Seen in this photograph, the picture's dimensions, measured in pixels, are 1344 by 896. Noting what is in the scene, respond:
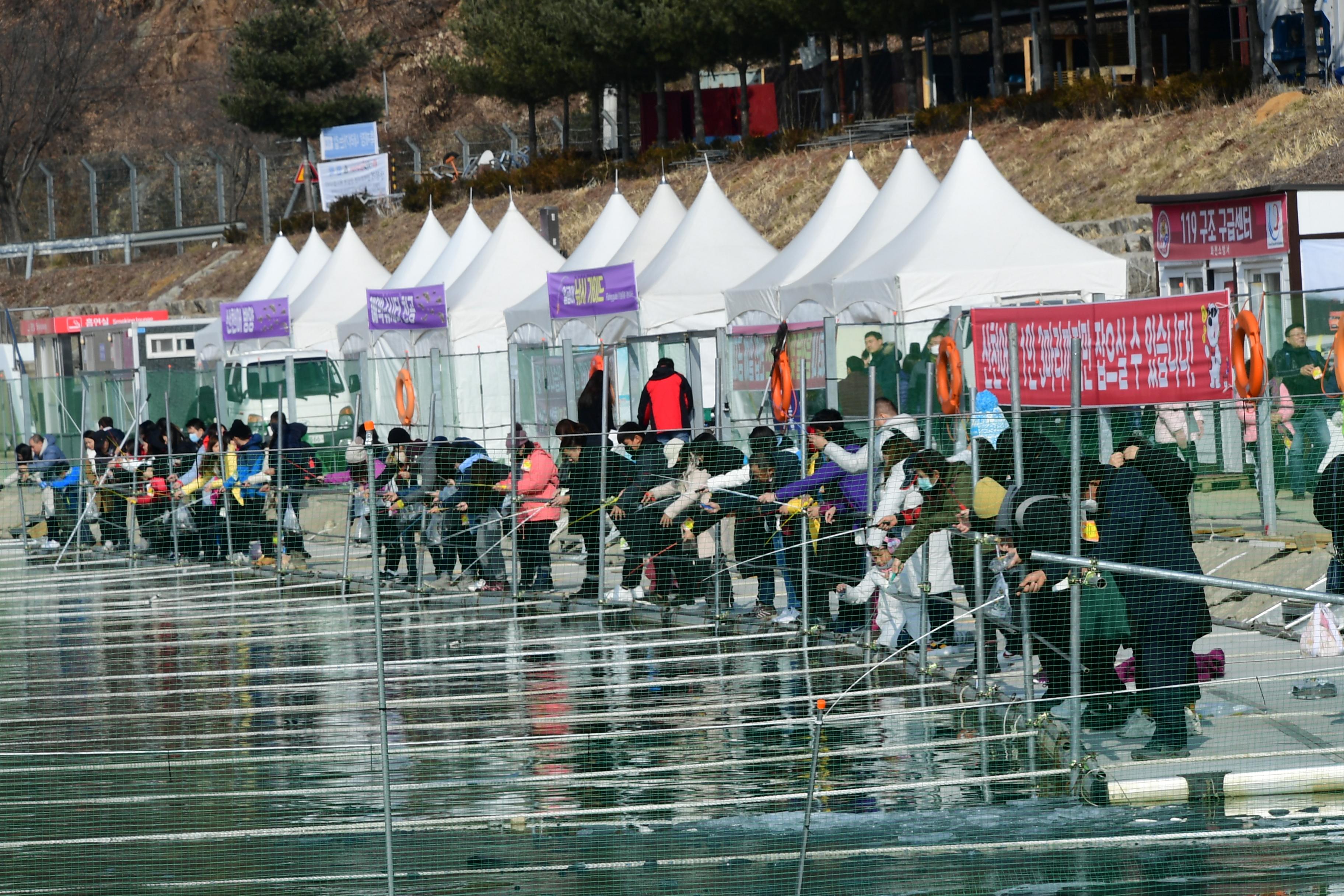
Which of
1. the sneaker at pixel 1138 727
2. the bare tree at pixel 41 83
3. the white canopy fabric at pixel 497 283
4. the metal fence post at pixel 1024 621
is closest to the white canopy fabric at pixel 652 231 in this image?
the white canopy fabric at pixel 497 283

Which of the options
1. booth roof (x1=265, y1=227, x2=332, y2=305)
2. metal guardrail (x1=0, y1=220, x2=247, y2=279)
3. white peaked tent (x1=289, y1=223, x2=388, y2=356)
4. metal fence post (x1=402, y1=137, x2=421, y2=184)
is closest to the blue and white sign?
metal fence post (x1=402, y1=137, x2=421, y2=184)

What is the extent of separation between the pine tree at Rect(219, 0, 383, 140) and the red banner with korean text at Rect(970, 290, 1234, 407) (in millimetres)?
51159

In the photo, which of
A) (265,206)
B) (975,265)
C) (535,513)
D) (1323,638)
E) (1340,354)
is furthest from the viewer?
(265,206)

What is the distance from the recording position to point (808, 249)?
938 inches

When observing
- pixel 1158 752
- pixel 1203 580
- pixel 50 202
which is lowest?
pixel 1158 752

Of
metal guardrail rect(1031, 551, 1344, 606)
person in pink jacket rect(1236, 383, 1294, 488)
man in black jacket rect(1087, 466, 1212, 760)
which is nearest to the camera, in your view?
metal guardrail rect(1031, 551, 1344, 606)

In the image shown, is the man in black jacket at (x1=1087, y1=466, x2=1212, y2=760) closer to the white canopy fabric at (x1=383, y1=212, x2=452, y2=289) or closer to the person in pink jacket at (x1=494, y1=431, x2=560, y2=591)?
the person in pink jacket at (x1=494, y1=431, x2=560, y2=591)

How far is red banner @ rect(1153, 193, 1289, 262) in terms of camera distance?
18.0 metres

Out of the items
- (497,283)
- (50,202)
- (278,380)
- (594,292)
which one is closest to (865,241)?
(594,292)

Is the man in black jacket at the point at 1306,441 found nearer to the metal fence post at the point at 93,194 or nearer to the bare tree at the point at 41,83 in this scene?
the metal fence post at the point at 93,194

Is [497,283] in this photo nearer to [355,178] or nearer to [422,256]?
[422,256]

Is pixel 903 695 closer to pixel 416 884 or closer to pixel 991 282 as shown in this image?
pixel 416 884

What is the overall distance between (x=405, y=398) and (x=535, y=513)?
9.50m

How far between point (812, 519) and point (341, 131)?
47.0 metres
